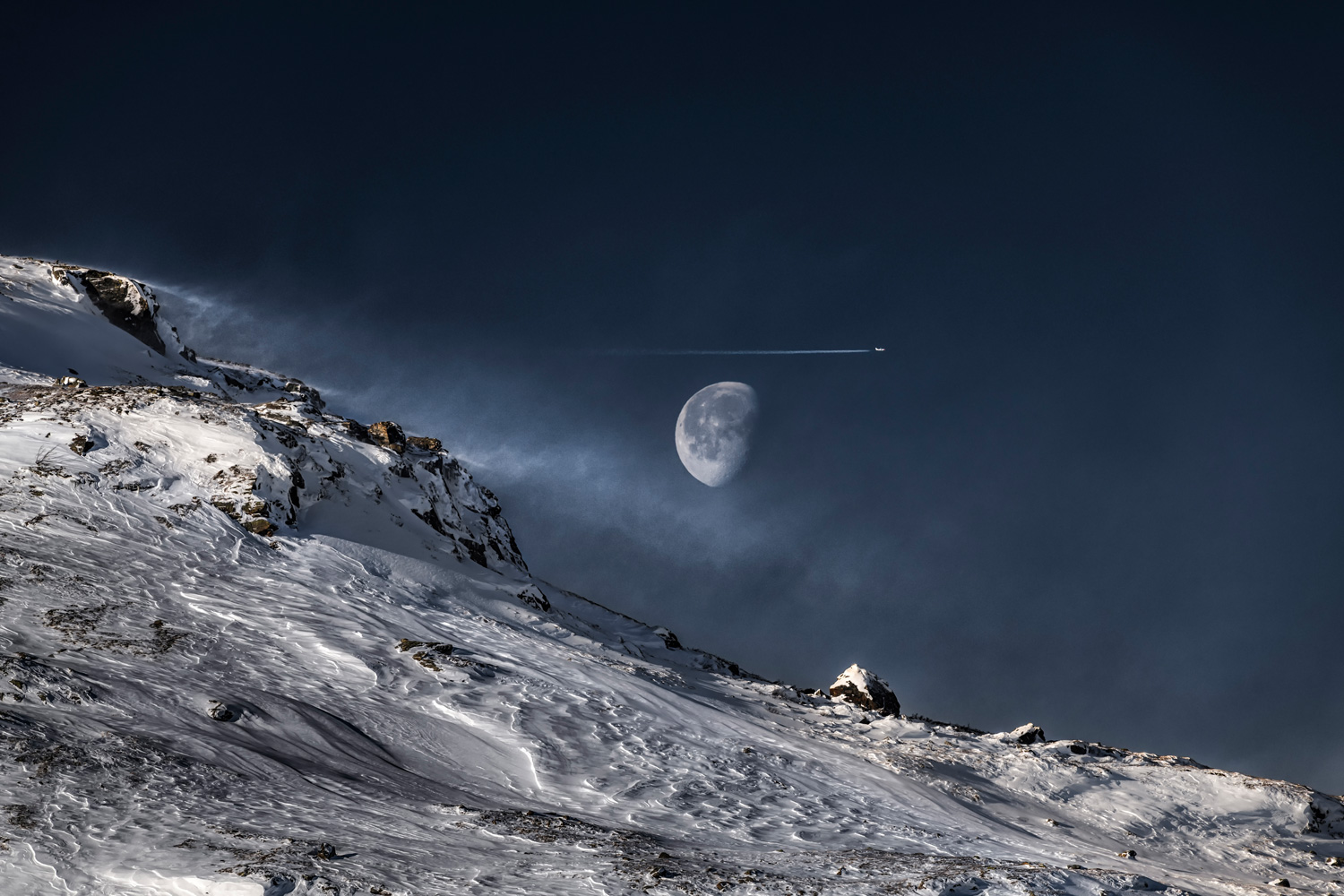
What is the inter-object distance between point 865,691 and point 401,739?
28250mm

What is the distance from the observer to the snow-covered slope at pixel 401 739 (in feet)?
29.6

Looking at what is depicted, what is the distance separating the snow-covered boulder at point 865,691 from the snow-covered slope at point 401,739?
0.34m

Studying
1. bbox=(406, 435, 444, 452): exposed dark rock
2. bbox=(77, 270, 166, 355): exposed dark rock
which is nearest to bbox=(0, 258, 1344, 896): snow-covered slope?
bbox=(406, 435, 444, 452): exposed dark rock

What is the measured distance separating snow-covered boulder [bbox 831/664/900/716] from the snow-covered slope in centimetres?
34

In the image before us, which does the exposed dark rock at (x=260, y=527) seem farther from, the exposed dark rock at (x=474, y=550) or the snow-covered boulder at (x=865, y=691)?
the snow-covered boulder at (x=865, y=691)

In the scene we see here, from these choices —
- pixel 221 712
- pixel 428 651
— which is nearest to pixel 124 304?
pixel 428 651

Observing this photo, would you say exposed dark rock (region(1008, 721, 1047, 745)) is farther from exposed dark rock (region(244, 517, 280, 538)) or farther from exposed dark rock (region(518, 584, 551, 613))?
exposed dark rock (region(244, 517, 280, 538))

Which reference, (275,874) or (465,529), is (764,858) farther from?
(465,529)

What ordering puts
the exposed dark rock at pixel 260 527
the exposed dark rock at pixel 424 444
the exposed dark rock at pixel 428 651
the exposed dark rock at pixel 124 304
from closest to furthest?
the exposed dark rock at pixel 428 651 < the exposed dark rock at pixel 260 527 < the exposed dark rock at pixel 424 444 < the exposed dark rock at pixel 124 304

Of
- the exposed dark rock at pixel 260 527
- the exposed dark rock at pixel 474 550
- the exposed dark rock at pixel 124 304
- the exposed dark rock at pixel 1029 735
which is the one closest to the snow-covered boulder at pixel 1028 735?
the exposed dark rock at pixel 1029 735

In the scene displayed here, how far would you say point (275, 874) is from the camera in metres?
7.32

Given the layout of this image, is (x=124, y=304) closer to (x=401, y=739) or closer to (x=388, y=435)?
(x=388, y=435)

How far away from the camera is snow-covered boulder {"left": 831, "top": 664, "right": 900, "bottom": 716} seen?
3791 centimetres

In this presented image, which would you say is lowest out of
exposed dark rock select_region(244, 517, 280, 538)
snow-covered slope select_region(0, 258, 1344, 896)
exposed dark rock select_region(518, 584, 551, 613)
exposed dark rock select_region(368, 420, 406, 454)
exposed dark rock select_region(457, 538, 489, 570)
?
snow-covered slope select_region(0, 258, 1344, 896)
